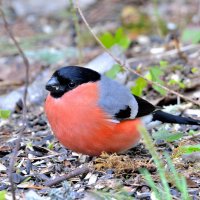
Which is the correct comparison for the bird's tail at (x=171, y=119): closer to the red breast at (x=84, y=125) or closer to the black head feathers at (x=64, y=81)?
the red breast at (x=84, y=125)

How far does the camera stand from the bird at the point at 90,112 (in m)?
3.65

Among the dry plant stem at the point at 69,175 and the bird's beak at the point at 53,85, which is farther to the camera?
the bird's beak at the point at 53,85

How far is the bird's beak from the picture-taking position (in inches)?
148

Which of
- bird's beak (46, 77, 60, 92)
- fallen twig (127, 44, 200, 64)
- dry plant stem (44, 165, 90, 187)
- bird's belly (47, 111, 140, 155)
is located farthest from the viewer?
fallen twig (127, 44, 200, 64)

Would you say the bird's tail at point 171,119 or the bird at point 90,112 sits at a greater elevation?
the bird at point 90,112

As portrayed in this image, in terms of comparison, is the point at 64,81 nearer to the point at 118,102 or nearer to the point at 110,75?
the point at 118,102

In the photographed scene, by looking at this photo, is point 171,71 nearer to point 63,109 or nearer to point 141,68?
point 141,68

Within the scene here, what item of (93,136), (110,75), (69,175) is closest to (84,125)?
(93,136)

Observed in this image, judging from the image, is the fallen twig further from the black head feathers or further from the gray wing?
the black head feathers

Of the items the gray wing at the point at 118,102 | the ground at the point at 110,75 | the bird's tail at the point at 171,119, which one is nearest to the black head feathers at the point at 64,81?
the gray wing at the point at 118,102

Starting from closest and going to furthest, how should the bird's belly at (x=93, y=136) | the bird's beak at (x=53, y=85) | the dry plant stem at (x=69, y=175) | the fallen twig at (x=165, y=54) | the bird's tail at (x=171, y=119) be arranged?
1. the dry plant stem at (x=69, y=175)
2. the bird's belly at (x=93, y=136)
3. the bird's beak at (x=53, y=85)
4. the bird's tail at (x=171, y=119)
5. the fallen twig at (x=165, y=54)

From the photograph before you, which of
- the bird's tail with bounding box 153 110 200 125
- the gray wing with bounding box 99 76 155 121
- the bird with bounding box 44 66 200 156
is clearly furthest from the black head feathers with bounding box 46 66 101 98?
the bird's tail with bounding box 153 110 200 125

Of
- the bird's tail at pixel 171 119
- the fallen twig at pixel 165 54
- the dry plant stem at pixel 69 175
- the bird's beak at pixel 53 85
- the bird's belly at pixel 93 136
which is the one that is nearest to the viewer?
the dry plant stem at pixel 69 175

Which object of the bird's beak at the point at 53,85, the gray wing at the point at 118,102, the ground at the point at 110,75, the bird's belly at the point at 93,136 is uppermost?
the bird's beak at the point at 53,85
